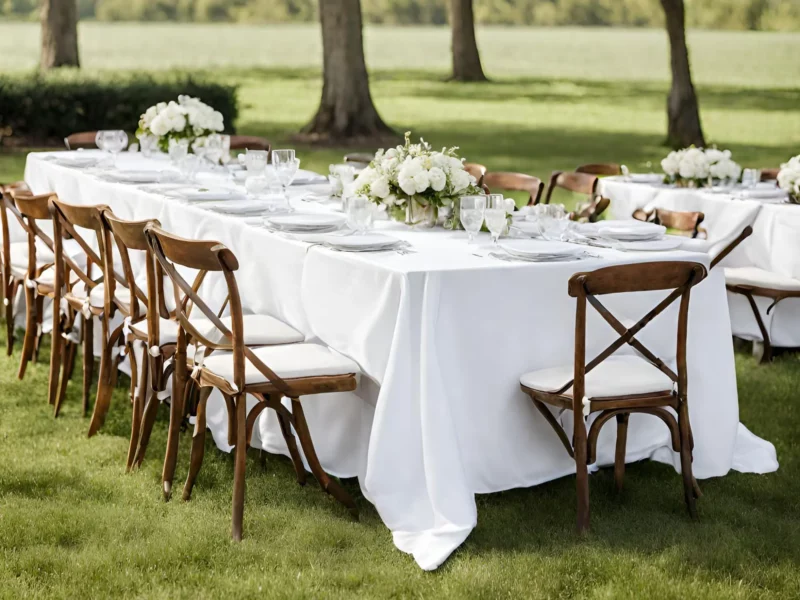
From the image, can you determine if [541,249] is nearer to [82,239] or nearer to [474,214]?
[474,214]

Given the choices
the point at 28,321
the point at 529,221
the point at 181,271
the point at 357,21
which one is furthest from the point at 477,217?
the point at 357,21

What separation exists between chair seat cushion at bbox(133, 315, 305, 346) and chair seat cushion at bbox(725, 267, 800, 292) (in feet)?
9.15

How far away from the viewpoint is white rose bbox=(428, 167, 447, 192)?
15.0 ft

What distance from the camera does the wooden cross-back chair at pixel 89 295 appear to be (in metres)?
4.74

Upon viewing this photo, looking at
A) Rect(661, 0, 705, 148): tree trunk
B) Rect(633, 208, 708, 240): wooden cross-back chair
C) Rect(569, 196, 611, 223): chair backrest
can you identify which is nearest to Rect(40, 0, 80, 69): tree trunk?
Rect(661, 0, 705, 148): tree trunk

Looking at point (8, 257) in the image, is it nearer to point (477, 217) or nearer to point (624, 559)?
point (477, 217)

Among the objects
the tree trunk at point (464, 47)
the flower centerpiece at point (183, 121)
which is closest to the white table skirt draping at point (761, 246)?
the flower centerpiece at point (183, 121)

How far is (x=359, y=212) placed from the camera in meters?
4.39

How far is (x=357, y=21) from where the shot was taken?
16391 millimetres

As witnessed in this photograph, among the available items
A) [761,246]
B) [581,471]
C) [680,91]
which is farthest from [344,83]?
[581,471]

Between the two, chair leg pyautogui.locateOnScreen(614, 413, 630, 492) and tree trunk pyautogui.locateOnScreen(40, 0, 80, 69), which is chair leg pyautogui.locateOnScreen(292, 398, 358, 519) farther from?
tree trunk pyautogui.locateOnScreen(40, 0, 80, 69)

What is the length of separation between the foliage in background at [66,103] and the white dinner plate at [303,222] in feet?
35.6

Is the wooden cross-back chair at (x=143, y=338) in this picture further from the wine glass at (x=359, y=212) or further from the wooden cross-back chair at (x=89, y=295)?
the wine glass at (x=359, y=212)

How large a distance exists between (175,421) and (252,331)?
448 millimetres
